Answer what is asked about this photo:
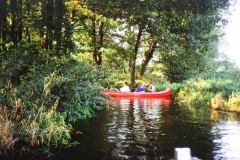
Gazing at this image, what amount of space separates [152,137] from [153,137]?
0.09ft

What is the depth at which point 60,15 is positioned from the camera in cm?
945

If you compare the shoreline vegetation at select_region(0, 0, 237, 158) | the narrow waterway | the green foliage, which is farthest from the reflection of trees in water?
the green foliage

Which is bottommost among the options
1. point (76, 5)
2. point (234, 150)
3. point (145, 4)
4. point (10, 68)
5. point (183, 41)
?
point (234, 150)

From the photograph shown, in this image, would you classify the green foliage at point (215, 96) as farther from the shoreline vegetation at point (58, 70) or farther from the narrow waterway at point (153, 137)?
the narrow waterway at point (153, 137)

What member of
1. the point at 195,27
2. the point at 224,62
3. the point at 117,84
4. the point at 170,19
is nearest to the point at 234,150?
the point at 170,19

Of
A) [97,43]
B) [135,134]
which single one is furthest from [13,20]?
[97,43]

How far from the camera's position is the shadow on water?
5.72 meters

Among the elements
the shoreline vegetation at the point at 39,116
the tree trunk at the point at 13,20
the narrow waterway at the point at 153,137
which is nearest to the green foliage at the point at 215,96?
the narrow waterway at the point at 153,137

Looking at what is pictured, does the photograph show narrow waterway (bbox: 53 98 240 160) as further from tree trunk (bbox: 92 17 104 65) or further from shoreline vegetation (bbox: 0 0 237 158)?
tree trunk (bbox: 92 17 104 65)

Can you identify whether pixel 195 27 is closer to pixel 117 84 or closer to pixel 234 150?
pixel 234 150

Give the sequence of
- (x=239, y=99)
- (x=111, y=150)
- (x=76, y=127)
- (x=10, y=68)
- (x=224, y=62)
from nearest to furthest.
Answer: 1. (x=111, y=150)
2. (x=10, y=68)
3. (x=76, y=127)
4. (x=239, y=99)
5. (x=224, y=62)

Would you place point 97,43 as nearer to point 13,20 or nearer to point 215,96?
point 215,96

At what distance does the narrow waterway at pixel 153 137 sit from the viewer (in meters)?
5.71

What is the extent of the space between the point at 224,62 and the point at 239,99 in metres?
30.2
